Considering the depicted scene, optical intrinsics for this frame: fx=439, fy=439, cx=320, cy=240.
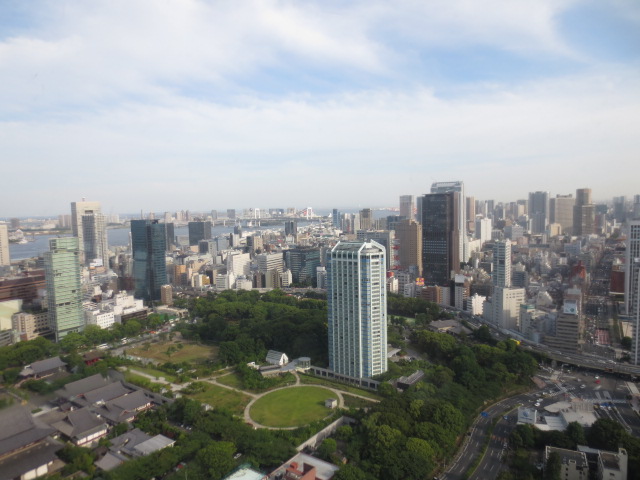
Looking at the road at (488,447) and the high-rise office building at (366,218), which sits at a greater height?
the high-rise office building at (366,218)

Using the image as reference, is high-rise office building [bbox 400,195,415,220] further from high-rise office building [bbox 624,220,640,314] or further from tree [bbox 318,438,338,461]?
tree [bbox 318,438,338,461]

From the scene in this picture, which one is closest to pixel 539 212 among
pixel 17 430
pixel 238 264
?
pixel 238 264

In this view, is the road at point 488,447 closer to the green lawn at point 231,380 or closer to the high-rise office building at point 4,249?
the green lawn at point 231,380

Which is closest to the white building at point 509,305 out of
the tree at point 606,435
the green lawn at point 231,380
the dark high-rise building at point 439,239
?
the dark high-rise building at point 439,239

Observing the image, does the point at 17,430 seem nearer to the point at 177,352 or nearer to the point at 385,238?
the point at 177,352

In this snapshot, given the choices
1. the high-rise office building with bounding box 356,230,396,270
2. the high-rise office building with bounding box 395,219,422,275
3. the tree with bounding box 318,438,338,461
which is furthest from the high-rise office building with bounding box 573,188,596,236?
the high-rise office building with bounding box 356,230,396,270

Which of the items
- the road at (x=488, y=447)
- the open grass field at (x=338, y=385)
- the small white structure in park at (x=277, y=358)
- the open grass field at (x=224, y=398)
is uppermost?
the small white structure in park at (x=277, y=358)
